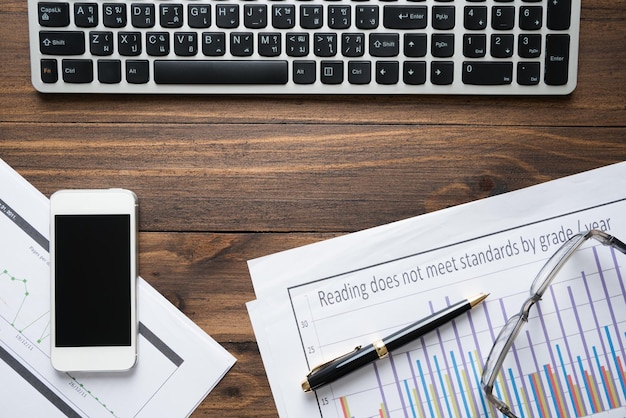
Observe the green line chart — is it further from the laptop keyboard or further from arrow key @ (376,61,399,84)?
arrow key @ (376,61,399,84)

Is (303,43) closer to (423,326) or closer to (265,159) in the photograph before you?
(265,159)

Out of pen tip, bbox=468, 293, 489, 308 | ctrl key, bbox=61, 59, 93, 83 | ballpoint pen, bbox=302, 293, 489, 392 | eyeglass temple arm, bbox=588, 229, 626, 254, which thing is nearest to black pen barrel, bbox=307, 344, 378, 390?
ballpoint pen, bbox=302, 293, 489, 392

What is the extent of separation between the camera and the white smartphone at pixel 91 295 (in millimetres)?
559

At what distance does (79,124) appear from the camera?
562 mm

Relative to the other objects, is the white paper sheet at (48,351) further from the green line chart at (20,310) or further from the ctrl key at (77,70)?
the ctrl key at (77,70)

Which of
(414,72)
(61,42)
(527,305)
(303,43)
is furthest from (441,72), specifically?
(61,42)

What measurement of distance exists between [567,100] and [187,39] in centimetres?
36

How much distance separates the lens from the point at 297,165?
565mm

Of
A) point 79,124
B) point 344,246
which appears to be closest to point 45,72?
point 79,124

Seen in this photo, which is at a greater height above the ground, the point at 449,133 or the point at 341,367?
the point at 449,133

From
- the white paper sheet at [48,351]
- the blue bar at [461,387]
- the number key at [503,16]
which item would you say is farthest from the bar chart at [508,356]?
the number key at [503,16]

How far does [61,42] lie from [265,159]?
0.21 meters

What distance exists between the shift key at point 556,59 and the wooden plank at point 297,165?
51 mm

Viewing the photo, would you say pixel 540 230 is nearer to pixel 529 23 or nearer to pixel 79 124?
pixel 529 23
